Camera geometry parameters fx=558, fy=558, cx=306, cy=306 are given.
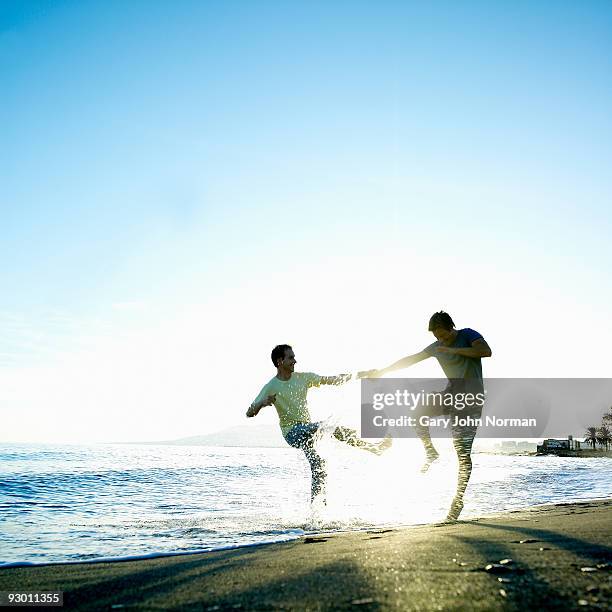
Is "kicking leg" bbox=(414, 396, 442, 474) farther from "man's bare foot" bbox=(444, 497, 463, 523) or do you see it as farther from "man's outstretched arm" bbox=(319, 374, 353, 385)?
"man's outstretched arm" bbox=(319, 374, 353, 385)

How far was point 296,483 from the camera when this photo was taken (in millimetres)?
17016

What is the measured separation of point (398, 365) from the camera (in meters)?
7.91

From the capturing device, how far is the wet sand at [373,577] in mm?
2500

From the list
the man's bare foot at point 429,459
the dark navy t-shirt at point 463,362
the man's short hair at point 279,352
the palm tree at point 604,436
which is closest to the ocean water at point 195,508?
the man's bare foot at point 429,459

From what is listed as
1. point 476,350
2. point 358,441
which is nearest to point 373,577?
point 476,350

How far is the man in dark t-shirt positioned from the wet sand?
2.16m

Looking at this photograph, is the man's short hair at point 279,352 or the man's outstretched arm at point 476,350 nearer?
the man's outstretched arm at point 476,350

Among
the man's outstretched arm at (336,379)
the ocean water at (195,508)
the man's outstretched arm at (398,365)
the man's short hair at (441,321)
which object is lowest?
the ocean water at (195,508)

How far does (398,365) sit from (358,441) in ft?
5.15

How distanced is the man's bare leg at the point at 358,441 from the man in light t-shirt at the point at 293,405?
0.06 feet

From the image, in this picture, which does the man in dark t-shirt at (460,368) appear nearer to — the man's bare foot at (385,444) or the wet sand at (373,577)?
the man's bare foot at (385,444)

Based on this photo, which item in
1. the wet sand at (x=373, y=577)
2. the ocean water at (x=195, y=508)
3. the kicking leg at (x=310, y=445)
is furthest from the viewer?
the kicking leg at (x=310, y=445)

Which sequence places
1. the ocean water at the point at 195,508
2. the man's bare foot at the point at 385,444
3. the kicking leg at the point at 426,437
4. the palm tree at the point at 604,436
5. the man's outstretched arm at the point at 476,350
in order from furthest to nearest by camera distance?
1. the palm tree at the point at 604,436
2. the man's bare foot at the point at 385,444
3. the kicking leg at the point at 426,437
4. the man's outstretched arm at the point at 476,350
5. the ocean water at the point at 195,508

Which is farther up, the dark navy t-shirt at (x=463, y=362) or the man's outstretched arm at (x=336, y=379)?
the dark navy t-shirt at (x=463, y=362)
